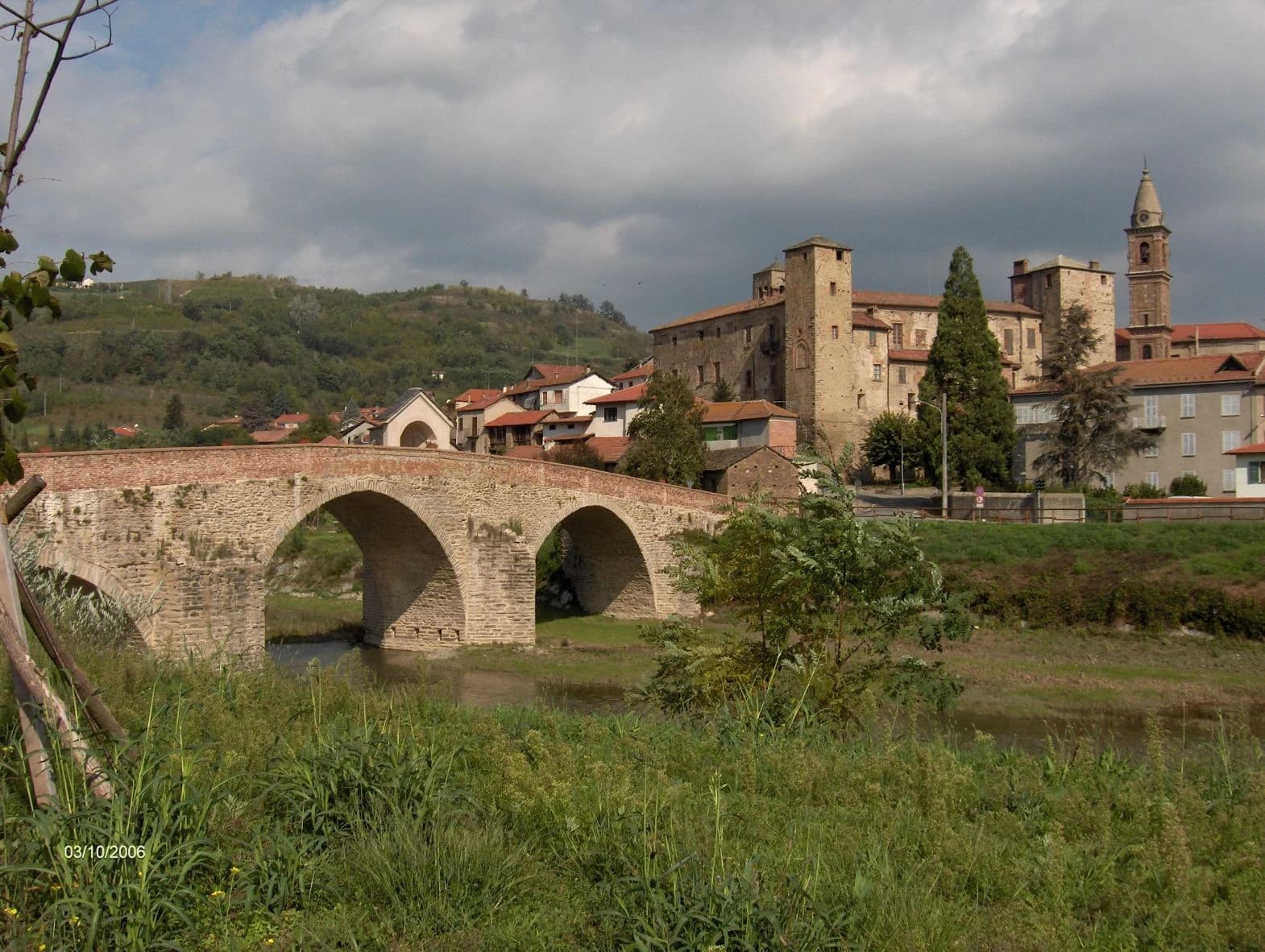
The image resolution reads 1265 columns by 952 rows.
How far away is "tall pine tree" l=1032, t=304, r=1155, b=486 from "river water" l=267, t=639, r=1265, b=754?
24095 millimetres

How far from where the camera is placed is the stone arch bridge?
20531 millimetres

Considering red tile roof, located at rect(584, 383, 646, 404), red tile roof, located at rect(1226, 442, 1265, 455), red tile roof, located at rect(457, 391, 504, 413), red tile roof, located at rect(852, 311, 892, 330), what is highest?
red tile roof, located at rect(852, 311, 892, 330)

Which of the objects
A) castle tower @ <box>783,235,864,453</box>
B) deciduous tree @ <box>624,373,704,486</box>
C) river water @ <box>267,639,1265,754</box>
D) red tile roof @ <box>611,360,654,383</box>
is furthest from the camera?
red tile roof @ <box>611,360,654,383</box>

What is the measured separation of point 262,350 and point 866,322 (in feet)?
269

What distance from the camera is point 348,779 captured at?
5871mm

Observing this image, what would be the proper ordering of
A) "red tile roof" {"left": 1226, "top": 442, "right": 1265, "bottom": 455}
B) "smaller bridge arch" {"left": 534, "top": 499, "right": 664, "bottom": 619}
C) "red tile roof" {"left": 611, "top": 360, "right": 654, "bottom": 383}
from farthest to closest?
"red tile roof" {"left": 611, "top": 360, "right": 654, "bottom": 383}, "red tile roof" {"left": 1226, "top": 442, "right": 1265, "bottom": 455}, "smaller bridge arch" {"left": 534, "top": 499, "right": 664, "bottom": 619}

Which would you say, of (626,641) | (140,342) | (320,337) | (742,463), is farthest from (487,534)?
(320,337)

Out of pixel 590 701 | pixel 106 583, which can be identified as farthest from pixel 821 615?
pixel 106 583

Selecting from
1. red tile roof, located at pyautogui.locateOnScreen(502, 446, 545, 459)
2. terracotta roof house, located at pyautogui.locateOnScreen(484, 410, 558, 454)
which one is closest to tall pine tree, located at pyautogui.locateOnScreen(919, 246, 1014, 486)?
red tile roof, located at pyautogui.locateOnScreen(502, 446, 545, 459)

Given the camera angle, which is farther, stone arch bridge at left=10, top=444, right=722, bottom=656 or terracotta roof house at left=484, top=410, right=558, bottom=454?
terracotta roof house at left=484, top=410, right=558, bottom=454

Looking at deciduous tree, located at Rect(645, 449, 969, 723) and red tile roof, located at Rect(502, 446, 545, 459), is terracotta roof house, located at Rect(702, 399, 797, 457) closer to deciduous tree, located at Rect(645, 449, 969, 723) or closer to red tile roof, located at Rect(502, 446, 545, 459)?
red tile roof, located at Rect(502, 446, 545, 459)

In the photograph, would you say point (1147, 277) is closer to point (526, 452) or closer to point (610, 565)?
point (526, 452)

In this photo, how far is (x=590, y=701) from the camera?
2233cm
